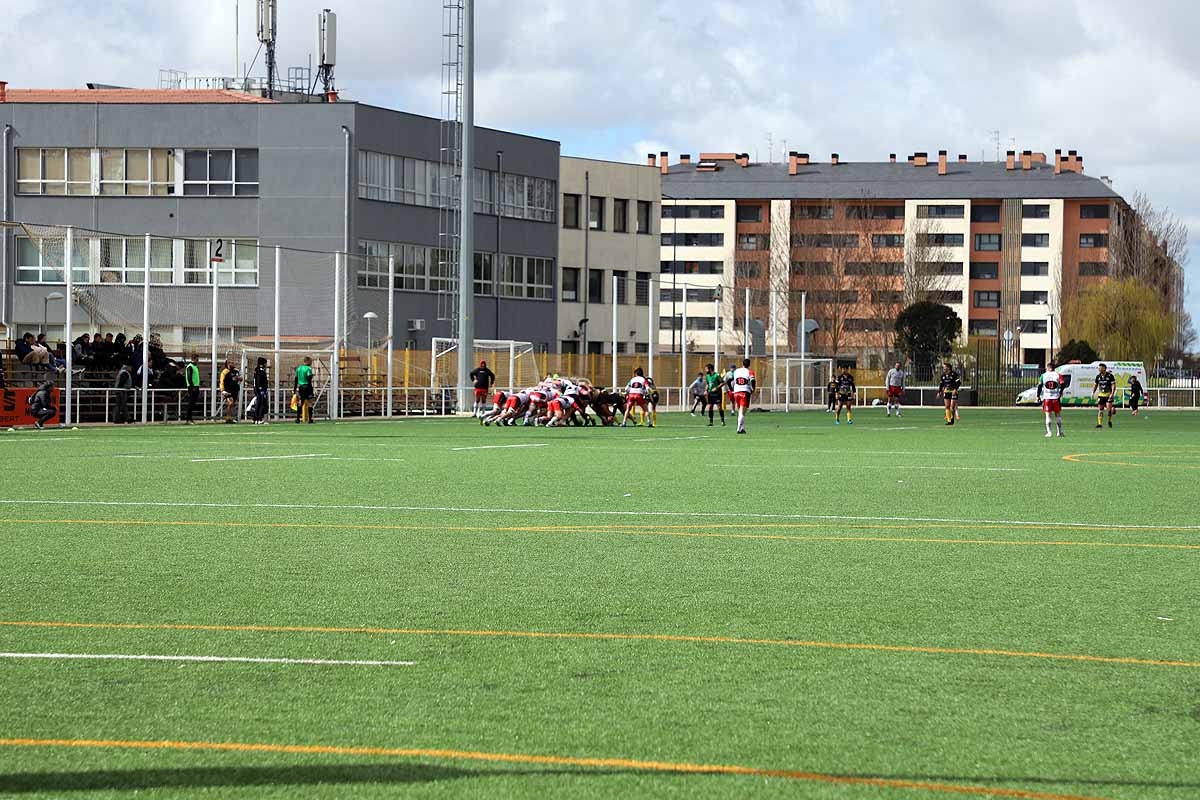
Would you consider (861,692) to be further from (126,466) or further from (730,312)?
(730,312)

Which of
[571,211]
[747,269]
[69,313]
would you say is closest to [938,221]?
[747,269]

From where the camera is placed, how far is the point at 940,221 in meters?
134

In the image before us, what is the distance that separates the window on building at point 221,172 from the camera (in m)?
62.8

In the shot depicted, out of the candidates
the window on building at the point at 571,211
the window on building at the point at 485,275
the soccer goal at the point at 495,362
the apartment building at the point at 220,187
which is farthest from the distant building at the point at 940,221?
the soccer goal at the point at 495,362

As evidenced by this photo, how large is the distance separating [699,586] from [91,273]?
3369 centimetres

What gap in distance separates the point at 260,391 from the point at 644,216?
A: 48.6m

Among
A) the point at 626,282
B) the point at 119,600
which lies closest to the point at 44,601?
the point at 119,600

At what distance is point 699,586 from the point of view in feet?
32.5

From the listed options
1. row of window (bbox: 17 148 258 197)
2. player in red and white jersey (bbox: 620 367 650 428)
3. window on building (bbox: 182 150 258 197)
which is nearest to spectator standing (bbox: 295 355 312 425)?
player in red and white jersey (bbox: 620 367 650 428)

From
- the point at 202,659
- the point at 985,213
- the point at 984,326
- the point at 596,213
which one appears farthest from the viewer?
the point at 984,326

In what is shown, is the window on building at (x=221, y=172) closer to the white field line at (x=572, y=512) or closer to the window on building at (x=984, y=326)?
the white field line at (x=572, y=512)

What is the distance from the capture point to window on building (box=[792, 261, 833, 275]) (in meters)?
111

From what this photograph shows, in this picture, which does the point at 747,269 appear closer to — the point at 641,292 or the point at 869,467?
the point at 641,292

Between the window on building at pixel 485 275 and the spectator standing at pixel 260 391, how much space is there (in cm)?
3103
